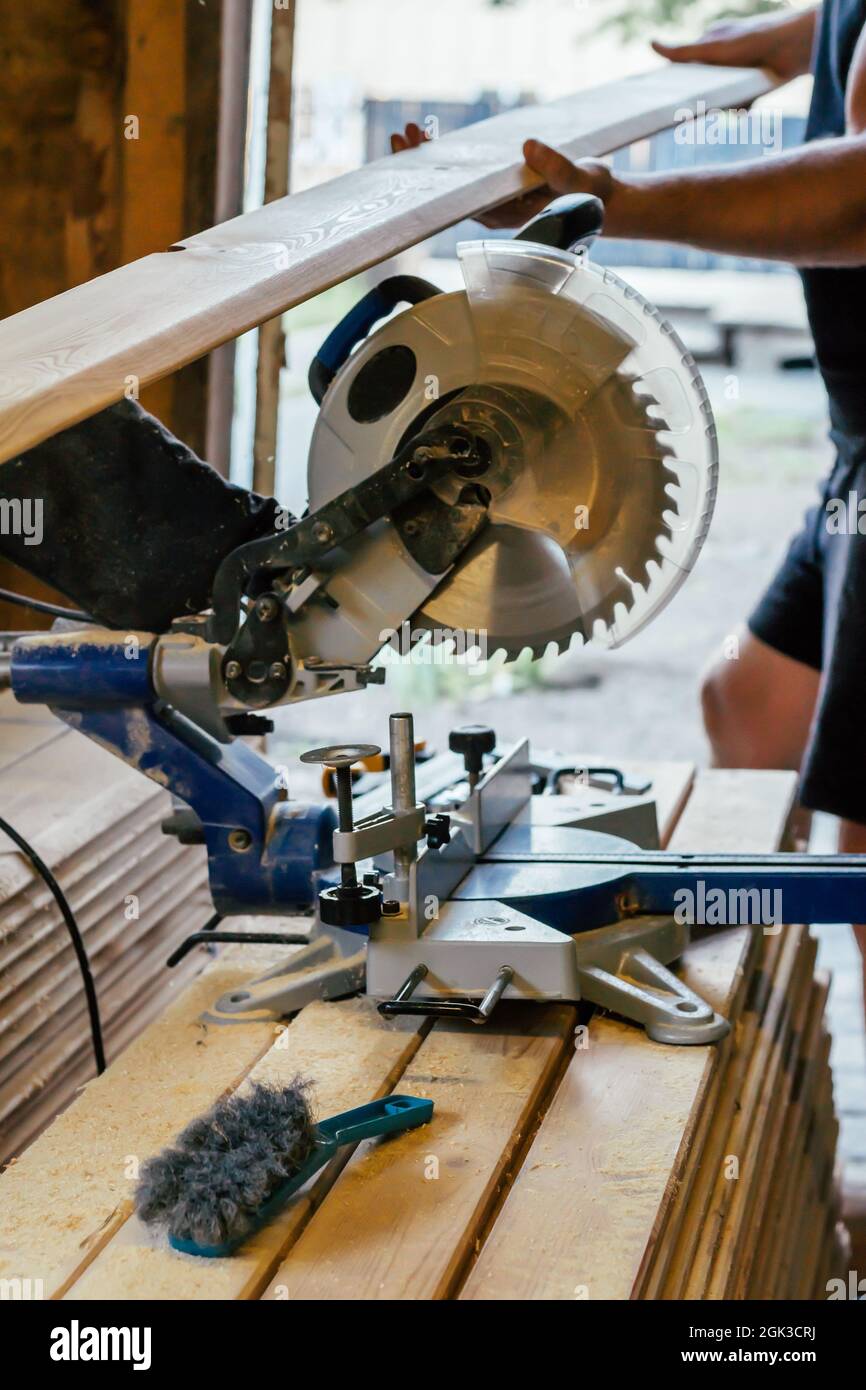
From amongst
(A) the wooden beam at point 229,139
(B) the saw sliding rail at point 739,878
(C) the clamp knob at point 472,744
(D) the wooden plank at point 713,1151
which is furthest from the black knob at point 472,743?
(A) the wooden beam at point 229,139

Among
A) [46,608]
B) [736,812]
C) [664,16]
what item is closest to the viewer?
[46,608]

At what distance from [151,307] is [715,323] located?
7306 millimetres

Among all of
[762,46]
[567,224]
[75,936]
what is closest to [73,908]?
[75,936]

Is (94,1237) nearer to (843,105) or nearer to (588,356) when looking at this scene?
(588,356)

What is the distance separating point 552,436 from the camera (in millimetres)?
1669

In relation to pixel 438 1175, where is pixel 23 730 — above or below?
below

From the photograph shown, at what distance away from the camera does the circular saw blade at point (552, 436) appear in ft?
5.26

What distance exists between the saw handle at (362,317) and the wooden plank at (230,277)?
0.04 metres

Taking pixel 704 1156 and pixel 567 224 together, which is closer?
pixel 704 1156

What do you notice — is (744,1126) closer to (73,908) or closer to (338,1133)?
(338,1133)

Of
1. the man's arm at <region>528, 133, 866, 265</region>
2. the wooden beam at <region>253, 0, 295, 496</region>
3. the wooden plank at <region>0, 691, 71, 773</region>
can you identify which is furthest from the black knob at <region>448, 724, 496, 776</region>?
the wooden beam at <region>253, 0, 295, 496</region>

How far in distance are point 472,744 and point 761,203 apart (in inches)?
32.2
